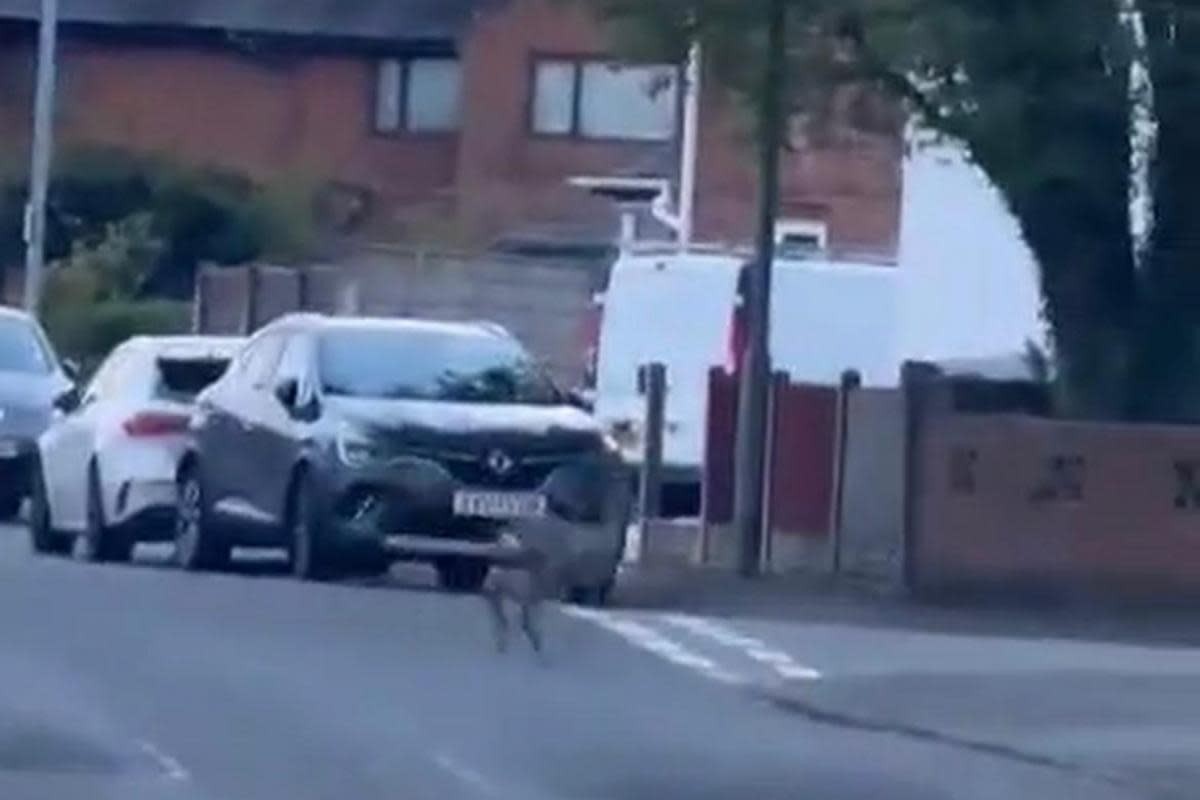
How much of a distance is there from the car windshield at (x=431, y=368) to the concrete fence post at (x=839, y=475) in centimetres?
239

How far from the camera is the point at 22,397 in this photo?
126 feet

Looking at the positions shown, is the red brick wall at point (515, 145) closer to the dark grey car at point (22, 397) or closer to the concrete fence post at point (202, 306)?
the concrete fence post at point (202, 306)

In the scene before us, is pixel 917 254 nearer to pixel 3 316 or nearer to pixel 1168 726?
pixel 3 316

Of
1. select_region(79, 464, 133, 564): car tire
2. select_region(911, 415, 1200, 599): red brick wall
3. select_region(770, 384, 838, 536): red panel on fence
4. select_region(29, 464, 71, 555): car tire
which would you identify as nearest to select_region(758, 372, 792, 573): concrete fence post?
select_region(770, 384, 838, 536): red panel on fence

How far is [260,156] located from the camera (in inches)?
2667

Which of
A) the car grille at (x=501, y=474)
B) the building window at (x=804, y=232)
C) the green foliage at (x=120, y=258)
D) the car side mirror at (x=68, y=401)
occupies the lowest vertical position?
the car grille at (x=501, y=474)

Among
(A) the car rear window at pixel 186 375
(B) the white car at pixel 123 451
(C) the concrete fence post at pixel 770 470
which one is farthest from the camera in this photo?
(A) the car rear window at pixel 186 375

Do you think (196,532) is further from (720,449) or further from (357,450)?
(720,449)

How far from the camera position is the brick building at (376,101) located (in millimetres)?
66188

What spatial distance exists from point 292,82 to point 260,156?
1593 millimetres

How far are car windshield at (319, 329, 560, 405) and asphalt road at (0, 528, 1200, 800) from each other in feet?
5.28

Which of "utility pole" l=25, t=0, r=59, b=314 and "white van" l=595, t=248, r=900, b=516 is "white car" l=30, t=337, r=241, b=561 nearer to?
"white van" l=595, t=248, r=900, b=516

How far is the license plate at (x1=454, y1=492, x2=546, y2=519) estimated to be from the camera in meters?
28.1

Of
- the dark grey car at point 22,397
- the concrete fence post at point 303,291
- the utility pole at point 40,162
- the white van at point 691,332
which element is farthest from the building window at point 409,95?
the dark grey car at point 22,397
